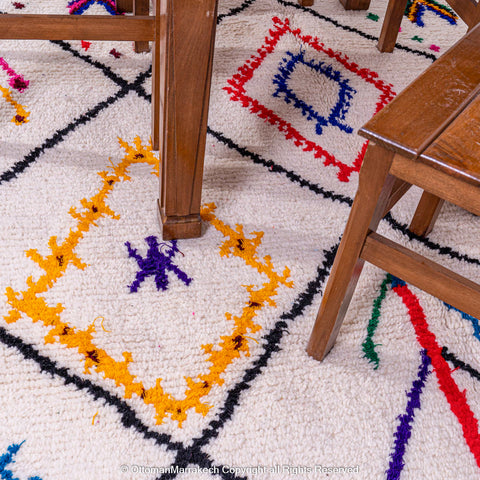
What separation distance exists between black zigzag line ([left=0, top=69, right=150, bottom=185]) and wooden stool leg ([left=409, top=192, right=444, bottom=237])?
0.71m

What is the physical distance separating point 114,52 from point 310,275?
0.80m

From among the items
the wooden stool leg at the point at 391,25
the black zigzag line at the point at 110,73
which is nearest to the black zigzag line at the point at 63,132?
the black zigzag line at the point at 110,73

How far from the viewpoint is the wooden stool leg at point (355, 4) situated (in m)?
1.59

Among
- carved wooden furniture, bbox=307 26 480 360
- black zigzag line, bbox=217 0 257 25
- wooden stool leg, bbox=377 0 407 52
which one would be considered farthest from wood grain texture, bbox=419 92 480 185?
black zigzag line, bbox=217 0 257 25

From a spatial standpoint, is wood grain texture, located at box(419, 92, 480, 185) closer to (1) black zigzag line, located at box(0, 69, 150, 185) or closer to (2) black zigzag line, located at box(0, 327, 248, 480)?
(2) black zigzag line, located at box(0, 327, 248, 480)

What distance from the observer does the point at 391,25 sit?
55.9 inches

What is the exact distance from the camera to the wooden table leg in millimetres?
728

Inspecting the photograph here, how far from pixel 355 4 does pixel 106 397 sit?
135 cm

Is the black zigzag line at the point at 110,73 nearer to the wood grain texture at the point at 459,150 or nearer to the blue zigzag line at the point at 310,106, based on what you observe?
the blue zigzag line at the point at 310,106

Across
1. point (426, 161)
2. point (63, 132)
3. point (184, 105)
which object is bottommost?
point (63, 132)

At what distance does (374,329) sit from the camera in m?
0.92

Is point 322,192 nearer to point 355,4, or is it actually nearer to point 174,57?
point 174,57

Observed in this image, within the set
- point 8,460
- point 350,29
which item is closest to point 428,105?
point 8,460

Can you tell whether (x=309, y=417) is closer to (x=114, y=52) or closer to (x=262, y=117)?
(x=262, y=117)
